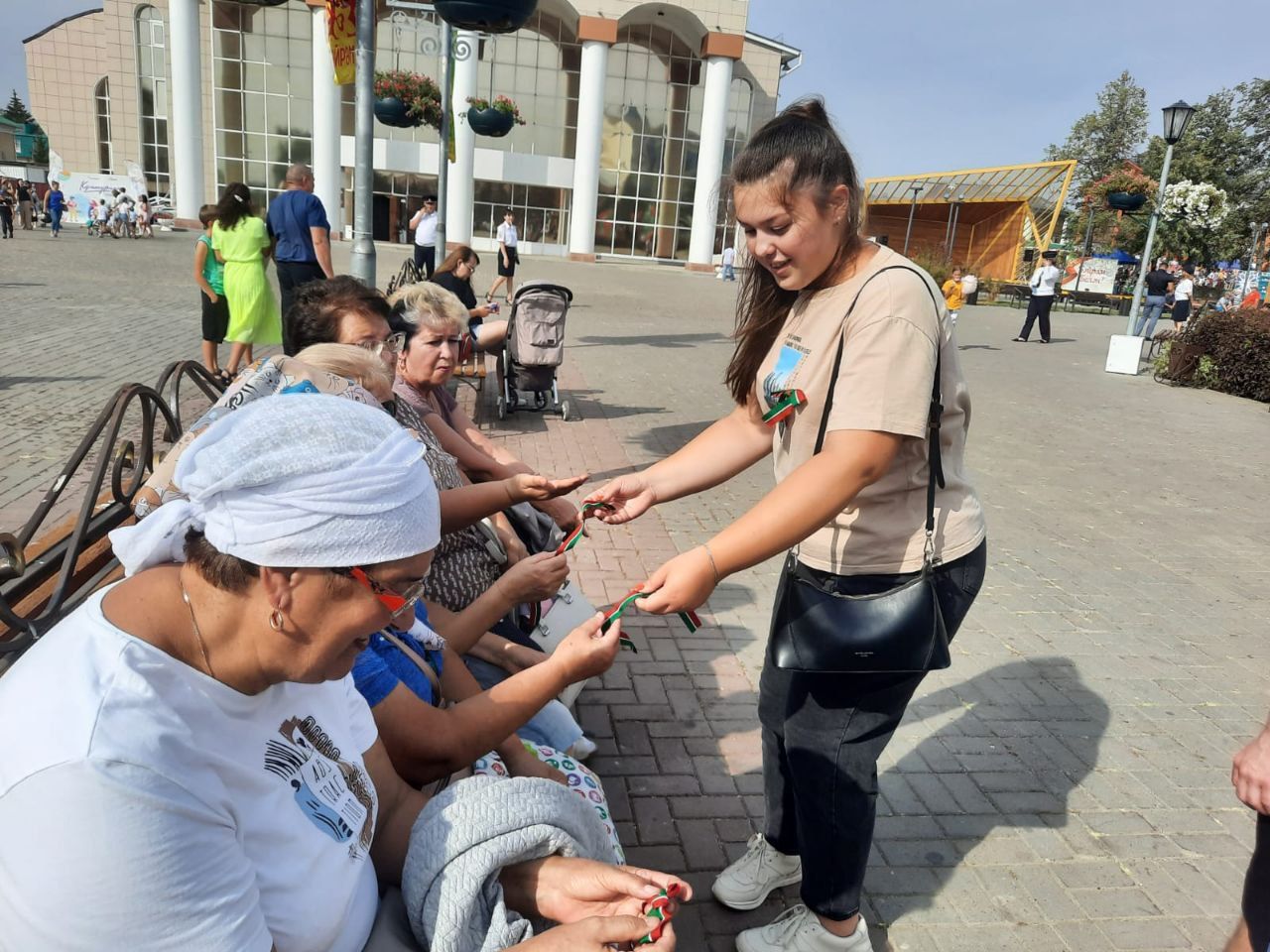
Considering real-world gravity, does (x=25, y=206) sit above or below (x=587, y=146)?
below

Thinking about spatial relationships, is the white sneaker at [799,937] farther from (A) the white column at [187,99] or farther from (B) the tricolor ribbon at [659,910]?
(A) the white column at [187,99]

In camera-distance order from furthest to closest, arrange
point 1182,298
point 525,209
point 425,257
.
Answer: point 525,209, point 1182,298, point 425,257

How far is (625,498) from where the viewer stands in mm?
2299

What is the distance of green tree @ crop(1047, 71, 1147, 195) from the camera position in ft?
154

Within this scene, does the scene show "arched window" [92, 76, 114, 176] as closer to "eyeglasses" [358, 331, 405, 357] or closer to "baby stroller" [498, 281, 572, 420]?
"baby stroller" [498, 281, 572, 420]

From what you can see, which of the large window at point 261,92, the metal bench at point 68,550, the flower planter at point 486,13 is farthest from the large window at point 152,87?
the metal bench at point 68,550

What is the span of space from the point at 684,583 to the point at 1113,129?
185 ft

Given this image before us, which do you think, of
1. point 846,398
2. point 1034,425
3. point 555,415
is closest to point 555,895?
point 846,398

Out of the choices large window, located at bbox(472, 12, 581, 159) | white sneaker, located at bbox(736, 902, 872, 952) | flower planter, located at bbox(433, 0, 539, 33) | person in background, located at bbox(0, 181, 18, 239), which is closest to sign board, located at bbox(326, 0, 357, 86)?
flower planter, located at bbox(433, 0, 539, 33)

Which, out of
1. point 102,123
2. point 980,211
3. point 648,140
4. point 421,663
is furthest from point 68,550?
point 102,123

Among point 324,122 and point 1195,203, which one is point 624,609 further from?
point 324,122

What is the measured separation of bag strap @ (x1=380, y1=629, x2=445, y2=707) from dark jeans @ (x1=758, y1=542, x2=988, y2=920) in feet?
2.74

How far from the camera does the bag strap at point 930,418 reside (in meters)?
1.78

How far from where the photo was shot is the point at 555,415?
828 centimetres
